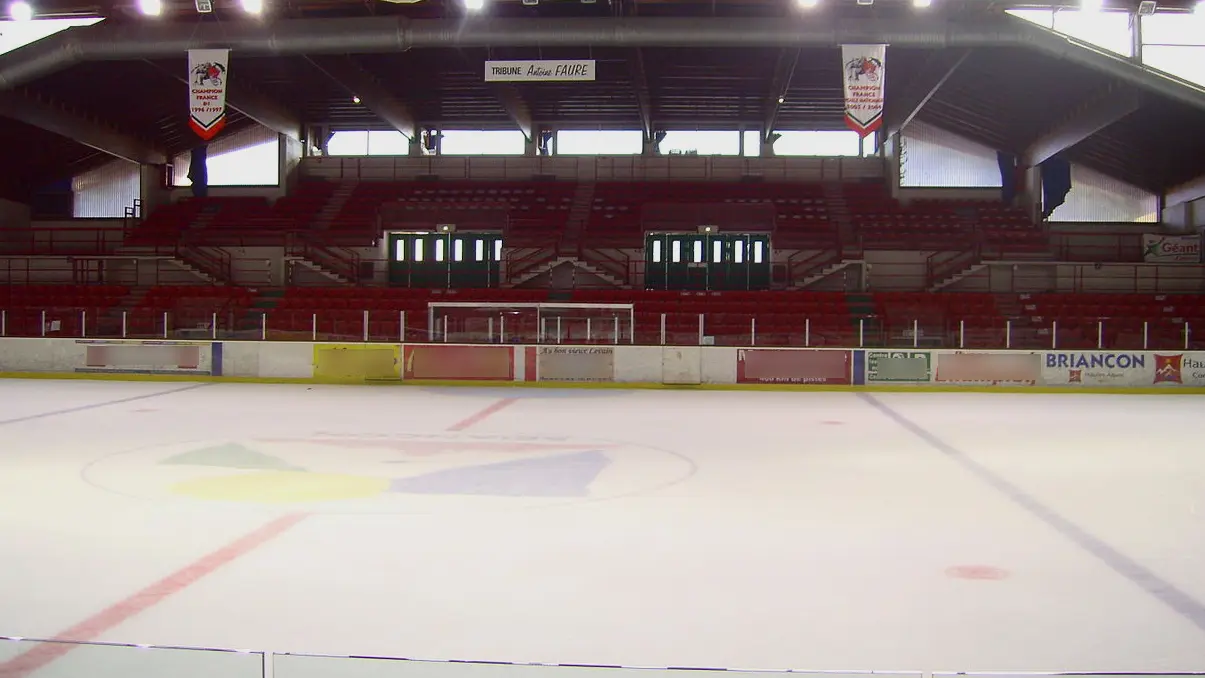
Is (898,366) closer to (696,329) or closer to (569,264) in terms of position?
(696,329)

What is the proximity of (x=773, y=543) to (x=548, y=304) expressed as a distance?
1241 cm

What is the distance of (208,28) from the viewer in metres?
19.7

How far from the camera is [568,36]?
19.7 metres

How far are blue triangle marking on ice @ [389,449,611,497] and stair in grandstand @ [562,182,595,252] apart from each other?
1871 cm

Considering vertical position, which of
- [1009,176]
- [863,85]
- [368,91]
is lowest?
[863,85]

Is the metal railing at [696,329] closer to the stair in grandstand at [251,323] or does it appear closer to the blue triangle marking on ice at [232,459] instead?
the stair in grandstand at [251,323]

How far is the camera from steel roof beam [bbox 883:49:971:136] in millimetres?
21156

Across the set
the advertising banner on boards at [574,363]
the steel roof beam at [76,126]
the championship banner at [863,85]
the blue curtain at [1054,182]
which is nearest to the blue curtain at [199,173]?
the steel roof beam at [76,126]

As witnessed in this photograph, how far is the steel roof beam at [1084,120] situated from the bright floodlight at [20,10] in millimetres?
25071

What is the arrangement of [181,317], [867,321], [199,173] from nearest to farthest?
[867,321], [181,317], [199,173]

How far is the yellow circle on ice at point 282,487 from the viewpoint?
6.92 meters

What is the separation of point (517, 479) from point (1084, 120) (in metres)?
21.0

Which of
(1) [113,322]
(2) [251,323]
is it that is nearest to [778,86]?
(2) [251,323]

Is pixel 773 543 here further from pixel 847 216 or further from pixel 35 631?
pixel 847 216
